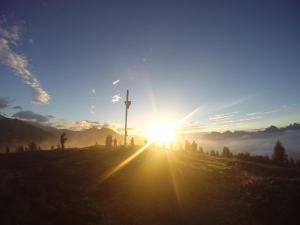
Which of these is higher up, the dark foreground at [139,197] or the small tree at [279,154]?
the small tree at [279,154]

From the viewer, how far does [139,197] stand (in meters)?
17.8

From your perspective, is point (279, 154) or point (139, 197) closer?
point (139, 197)

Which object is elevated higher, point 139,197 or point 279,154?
point 279,154

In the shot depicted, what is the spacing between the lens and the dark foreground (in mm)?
14219

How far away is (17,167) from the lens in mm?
25234

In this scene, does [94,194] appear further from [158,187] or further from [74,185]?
[158,187]

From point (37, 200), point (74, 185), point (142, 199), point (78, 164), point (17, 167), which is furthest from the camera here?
point (78, 164)

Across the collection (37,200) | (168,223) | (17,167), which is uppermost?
(17,167)

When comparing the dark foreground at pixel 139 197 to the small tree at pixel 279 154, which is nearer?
the dark foreground at pixel 139 197

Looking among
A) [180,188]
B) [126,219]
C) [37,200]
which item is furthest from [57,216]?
[180,188]

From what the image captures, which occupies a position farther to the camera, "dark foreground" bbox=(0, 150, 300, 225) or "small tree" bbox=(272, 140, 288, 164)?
"small tree" bbox=(272, 140, 288, 164)

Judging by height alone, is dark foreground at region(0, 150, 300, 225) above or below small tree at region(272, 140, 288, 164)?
below

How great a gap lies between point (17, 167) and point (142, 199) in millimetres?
15709

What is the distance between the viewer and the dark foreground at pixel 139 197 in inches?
560
